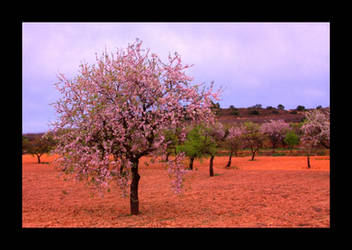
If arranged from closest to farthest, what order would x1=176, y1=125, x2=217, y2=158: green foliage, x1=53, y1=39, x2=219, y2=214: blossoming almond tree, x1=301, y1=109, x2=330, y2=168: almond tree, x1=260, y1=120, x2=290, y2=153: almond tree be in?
x1=53, y1=39, x2=219, y2=214: blossoming almond tree, x1=301, y1=109, x2=330, y2=168: almond tree, x1=176, y1=125, x2=217, y2=158: green foliage, x1=260, y1=120, x2=290, y2=153: almond tree

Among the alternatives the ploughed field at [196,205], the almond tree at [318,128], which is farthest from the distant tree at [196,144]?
the almond tree at [318,128]

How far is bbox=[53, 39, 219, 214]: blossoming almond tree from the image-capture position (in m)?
9.88

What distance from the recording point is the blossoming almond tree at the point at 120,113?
32.4 feet

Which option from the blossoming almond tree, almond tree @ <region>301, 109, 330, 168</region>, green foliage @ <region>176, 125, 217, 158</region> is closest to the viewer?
the blossoming almond tree

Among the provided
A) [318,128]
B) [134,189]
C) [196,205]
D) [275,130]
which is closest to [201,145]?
[318,128]

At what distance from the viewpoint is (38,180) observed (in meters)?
25.7

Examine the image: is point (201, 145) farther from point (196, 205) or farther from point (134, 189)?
point (134, 189)

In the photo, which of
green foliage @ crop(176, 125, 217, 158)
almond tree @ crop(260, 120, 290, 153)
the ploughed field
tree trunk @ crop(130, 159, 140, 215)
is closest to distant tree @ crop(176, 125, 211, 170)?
green foliage @ crop(176, 125, 217, 158)

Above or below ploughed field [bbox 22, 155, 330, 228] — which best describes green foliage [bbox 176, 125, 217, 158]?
above

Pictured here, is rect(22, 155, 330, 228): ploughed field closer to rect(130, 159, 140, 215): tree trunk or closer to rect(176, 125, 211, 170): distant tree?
rect(130, 159, 140, 215): tree trunk

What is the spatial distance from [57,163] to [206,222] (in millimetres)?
6195

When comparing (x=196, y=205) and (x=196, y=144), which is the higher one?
(x=196, y=144)

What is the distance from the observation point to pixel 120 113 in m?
10.2
